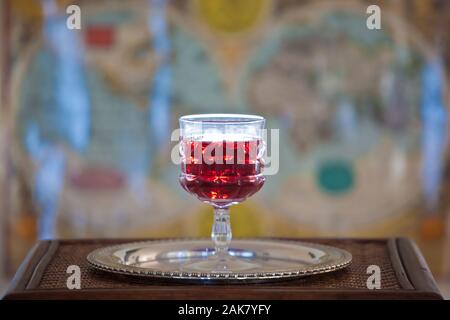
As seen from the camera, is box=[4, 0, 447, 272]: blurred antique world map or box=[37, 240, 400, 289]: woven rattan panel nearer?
box=[37, 240, 400, 289]: woven rattan panel

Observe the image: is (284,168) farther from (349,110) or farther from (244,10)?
(244,10)

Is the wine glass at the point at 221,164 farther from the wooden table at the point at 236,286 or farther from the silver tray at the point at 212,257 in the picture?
the wooden table at the point at 236,286

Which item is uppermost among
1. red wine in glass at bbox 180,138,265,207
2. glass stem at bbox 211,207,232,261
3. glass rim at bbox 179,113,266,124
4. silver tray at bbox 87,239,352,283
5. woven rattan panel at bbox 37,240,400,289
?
glass rim at bbox 179,113,266,124

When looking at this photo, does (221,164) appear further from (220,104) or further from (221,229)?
(220,104)

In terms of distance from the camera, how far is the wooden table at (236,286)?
161 centimetres

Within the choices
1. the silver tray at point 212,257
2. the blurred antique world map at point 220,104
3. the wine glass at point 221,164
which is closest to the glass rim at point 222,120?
the wine glass at point 221,164

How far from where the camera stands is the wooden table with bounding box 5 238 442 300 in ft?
5.28

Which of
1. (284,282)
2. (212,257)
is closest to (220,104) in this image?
(212,257)

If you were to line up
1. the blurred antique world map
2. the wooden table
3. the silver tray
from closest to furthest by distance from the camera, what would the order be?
the wooden table
the silver tray
the blurred antique world map

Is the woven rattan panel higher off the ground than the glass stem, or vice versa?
the glass stem

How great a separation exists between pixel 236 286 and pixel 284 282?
10 centimetres

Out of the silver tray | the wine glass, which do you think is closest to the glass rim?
the wine glass

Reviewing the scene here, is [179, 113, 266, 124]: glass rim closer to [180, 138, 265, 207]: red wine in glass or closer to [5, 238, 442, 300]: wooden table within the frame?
[180, 138, 265, 207]: red wine in glass

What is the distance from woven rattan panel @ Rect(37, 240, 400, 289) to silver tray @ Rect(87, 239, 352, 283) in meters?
0.02
